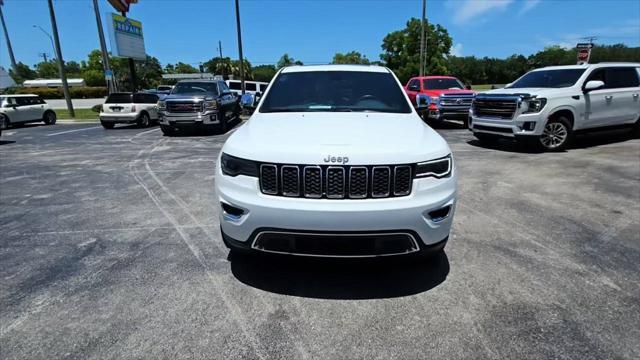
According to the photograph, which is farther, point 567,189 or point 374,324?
point 567,189

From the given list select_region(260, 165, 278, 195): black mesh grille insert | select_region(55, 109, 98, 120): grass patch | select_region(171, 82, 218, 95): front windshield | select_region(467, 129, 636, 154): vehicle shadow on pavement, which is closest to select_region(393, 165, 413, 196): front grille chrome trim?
select_region(260, 165, 278, 195): black mesh grille insert

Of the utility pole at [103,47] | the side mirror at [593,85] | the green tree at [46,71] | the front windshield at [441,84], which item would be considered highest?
the green tree at [46,71]

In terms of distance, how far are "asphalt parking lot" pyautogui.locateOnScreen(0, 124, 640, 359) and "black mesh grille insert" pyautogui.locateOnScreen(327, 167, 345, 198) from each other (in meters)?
0.50

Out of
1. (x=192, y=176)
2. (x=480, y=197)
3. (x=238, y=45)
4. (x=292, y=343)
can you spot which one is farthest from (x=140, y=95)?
(x=292, y=343)

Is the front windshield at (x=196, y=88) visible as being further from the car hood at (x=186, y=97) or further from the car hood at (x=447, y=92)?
the car hood at (x=447, y=92)

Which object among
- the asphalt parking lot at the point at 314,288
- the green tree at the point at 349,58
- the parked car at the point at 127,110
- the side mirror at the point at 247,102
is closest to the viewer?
the asphalt parking lot at the point at 314,288

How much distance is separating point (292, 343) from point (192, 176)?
518 cm

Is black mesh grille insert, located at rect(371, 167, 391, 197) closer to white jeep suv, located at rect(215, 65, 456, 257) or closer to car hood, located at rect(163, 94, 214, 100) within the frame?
white jeep suv, located at rect(215, 65, 456, 257)

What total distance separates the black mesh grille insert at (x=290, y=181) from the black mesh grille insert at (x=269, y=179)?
59 mm

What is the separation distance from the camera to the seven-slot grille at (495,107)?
27.8 ft

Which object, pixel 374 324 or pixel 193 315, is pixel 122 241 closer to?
pixel 193 315

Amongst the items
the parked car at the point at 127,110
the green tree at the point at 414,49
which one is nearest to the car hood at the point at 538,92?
the parked car at the point at 127,110

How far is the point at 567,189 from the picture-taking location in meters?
5.63

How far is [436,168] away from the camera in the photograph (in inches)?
105
